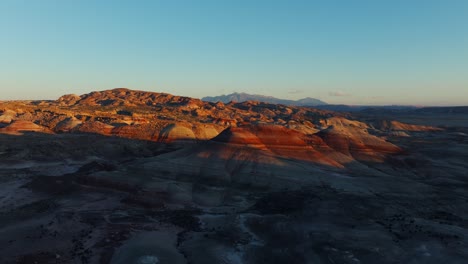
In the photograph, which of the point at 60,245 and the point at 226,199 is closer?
the point at 60,245

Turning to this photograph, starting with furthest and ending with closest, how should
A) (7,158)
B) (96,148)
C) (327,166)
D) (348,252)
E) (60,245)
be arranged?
(96,148)
(7,158)
(327,166)
(60,245)
(348,252)

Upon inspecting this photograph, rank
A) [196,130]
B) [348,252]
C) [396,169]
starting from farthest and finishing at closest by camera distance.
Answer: [196,130]
[396,169]
[348,252]

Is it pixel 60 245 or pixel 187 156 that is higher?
pixel 187 156

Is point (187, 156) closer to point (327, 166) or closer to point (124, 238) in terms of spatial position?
point (327, 166)

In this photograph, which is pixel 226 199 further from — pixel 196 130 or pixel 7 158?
pixel 196 130

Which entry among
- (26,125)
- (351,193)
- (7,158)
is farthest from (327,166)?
(26,125)

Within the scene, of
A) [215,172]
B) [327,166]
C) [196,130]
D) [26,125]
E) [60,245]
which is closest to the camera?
[60,245]

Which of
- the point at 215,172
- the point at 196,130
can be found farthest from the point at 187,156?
the point at 196,130
